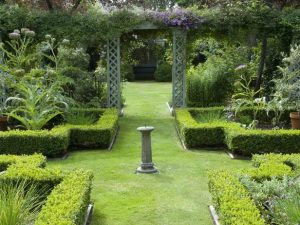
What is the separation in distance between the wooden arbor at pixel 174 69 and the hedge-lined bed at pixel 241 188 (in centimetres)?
619

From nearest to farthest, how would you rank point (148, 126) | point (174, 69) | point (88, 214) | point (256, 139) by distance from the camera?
point (88, 214)
point (256, 139)
point (148, 126)
point (174, 69)

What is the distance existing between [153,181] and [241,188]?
1.96m

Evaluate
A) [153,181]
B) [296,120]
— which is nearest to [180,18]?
[296,120]

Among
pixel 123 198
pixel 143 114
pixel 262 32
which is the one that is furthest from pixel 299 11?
pixel 123 198

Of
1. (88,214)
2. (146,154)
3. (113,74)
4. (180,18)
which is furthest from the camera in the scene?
(113,74)

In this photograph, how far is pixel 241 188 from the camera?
16.2 feet

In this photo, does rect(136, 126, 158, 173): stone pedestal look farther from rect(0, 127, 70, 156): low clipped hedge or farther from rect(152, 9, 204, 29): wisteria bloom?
rect(152, 9, 204, 29): wisteria bloom

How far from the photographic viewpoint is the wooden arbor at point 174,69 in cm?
1221

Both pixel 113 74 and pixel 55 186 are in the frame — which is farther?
pixel 113 74

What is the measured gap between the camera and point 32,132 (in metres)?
8.20

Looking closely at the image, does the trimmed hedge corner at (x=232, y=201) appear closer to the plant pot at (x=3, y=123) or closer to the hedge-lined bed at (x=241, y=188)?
the hedge-lined bed at (x=241, y=188)

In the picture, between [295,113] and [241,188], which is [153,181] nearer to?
[241,188]

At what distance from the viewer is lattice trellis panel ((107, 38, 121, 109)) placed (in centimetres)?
1220

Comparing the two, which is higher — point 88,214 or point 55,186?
point 55,186
